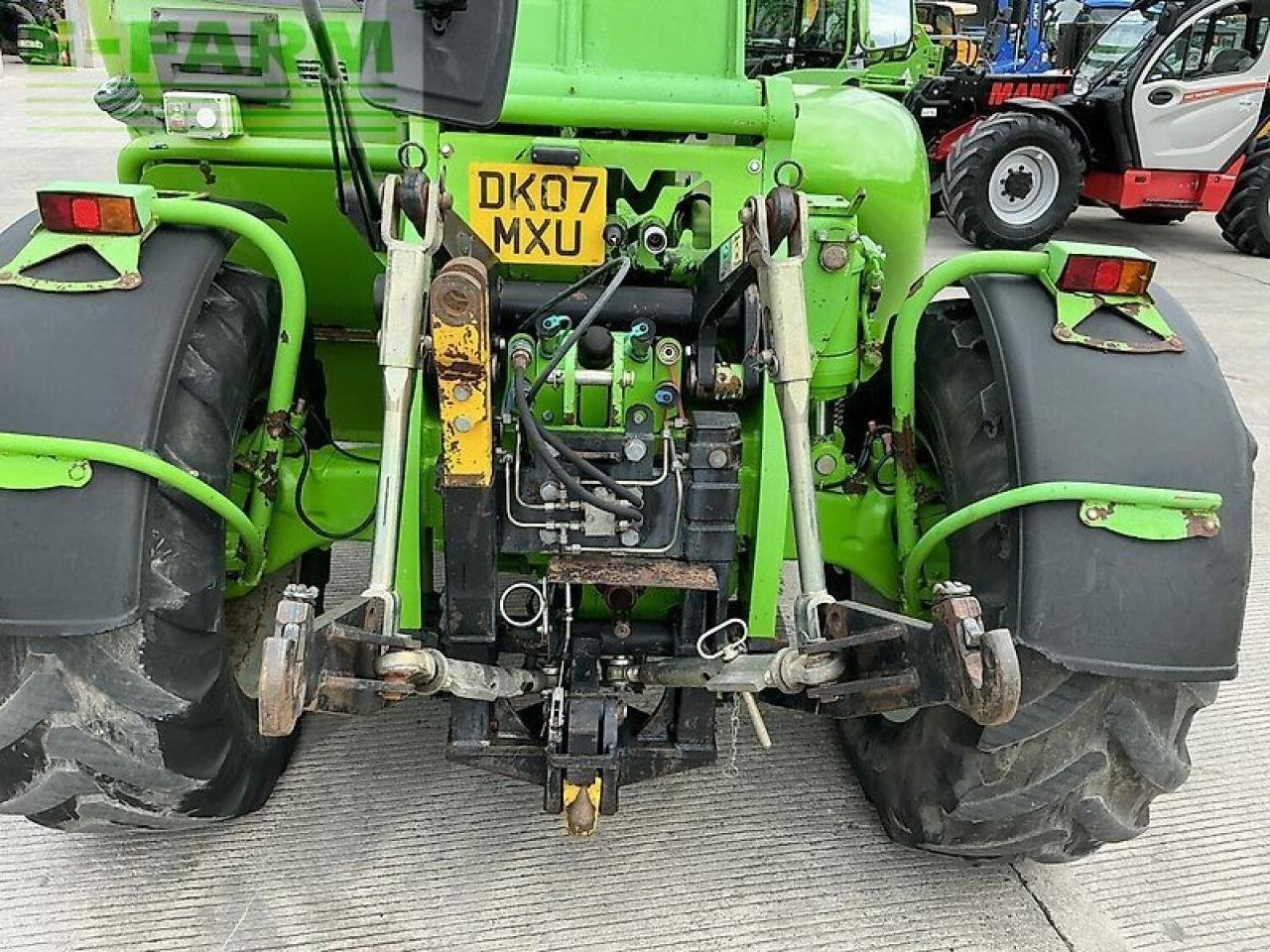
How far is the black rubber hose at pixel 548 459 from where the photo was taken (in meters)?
2.14

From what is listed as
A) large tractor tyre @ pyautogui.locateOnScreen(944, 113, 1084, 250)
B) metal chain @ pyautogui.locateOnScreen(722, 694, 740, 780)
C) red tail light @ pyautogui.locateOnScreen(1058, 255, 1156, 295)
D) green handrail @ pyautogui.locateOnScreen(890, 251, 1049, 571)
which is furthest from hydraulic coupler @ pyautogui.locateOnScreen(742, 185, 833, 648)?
large tractor tyre @ pyautogui.locateOnScreen(944, 113, 1084, 250)

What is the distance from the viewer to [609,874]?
2.75 m

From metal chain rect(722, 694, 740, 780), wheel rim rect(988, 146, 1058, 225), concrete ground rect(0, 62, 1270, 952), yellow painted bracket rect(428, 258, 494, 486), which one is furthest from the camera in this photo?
wheel rim rect(988, 146, 1058, 225)

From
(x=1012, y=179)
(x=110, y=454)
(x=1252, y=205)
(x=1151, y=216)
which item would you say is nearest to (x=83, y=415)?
(x=110, y=454)

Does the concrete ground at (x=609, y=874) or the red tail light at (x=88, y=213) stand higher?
the red tail light at (x=88, y=213)

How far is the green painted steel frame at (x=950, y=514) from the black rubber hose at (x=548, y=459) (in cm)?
69

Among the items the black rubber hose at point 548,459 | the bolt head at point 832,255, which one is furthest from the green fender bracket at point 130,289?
the bolt head at point 832,255

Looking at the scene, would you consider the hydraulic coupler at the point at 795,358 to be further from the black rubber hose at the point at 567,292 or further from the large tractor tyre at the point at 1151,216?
the large tractor tyre at the point at 1151,216

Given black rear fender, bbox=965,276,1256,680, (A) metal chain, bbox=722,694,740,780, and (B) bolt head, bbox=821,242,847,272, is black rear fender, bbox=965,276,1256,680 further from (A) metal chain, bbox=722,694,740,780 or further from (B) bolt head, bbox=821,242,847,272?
(A) metal chain, bbox=722,694,740,780

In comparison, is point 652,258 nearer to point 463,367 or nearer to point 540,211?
point 540,211

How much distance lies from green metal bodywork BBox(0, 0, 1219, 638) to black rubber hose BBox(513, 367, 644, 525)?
0.19 meters

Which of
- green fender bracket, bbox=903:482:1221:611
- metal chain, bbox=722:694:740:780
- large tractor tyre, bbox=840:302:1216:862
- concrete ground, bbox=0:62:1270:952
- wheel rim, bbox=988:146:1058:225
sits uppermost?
wheel rim, bbox=988:146:1058:225

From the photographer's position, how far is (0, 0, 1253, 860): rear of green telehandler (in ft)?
6.64

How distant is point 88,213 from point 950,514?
76.8 inches
